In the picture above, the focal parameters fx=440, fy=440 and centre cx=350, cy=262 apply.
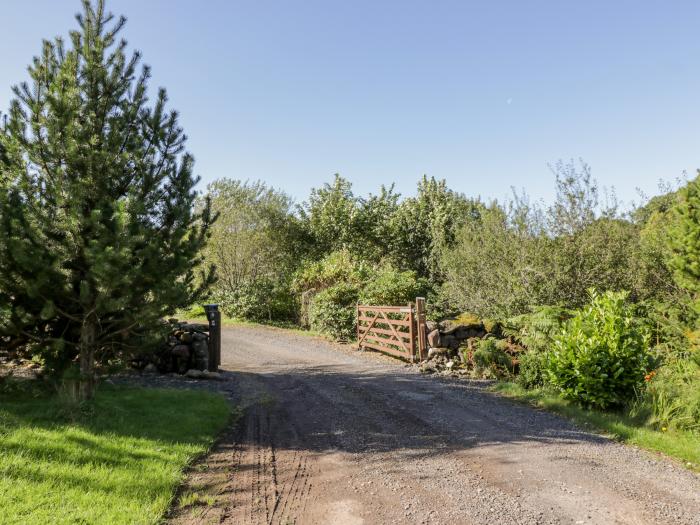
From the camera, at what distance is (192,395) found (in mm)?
8102

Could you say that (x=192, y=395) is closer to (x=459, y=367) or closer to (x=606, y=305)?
(x=459, y=367)

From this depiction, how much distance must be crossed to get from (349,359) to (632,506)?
986 centimetres

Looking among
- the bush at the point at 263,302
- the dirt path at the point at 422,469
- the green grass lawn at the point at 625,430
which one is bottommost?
the dirt path at the point at 422,469

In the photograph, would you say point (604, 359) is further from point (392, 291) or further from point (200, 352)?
point (392, 291)

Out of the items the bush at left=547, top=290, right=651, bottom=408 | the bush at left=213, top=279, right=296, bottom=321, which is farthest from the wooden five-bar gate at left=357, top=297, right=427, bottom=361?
the bush at left=213, top=279, right=296, bottom=321

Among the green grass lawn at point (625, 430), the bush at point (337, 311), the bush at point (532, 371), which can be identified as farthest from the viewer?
the bush at point (337, 311)

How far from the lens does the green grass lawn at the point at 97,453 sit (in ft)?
12.7

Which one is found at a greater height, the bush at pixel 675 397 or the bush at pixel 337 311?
the bush at pixel 337 311

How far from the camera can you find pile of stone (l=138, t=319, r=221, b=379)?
34.2 ft

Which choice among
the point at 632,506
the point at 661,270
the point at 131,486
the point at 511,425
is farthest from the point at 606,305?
the point at 131,486

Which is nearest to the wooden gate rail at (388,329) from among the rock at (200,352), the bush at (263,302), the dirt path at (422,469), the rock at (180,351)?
the dirt path at (422,469)

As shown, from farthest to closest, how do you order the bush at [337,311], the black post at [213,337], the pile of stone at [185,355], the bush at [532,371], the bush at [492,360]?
the bush at [337,311], the black post at [213,337], the pile of stone at [185,355], the bush at [492,360], the bush at [532,371]

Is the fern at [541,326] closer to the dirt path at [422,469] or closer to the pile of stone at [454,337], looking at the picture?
the pile of stone at [454,337]

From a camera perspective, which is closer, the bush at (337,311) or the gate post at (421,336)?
the gate post at (421,336)
